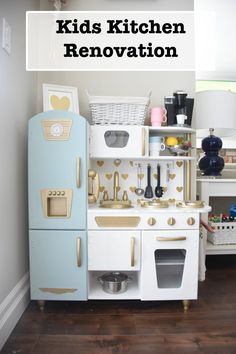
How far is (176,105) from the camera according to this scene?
1906mm

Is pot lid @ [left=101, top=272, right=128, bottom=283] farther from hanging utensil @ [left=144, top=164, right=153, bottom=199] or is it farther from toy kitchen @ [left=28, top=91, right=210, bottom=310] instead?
hanging utensil @ [left=144, top=164, right=153, bottom=199]

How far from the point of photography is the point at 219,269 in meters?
2.35

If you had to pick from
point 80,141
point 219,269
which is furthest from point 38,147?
point 219,269

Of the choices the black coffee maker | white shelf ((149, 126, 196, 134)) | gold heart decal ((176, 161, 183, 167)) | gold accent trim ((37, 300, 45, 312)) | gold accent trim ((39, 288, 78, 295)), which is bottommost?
gold accent trim ((37, 300, 45, 312))

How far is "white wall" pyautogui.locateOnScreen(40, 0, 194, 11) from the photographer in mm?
2033

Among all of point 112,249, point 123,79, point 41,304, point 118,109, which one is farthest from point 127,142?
point 41,304

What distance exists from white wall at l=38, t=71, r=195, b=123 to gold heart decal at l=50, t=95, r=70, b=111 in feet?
0.68

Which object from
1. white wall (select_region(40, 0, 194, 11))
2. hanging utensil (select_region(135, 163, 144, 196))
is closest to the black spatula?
hanging utensil (select_region(135, 163, 144, 196))

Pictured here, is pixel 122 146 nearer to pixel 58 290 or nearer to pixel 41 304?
pixel 58 290

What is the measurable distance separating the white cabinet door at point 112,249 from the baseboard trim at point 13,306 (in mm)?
442

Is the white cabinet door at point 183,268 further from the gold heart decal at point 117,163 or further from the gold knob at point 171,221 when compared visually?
the gold heart decal at point 117,163

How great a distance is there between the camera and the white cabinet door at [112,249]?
1.61 meters

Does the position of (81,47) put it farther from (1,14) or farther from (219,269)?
(219,269)

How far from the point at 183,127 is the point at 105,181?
0.68 metres
